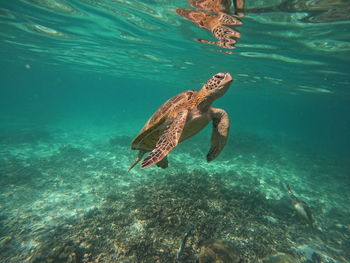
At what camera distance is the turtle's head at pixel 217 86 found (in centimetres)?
416

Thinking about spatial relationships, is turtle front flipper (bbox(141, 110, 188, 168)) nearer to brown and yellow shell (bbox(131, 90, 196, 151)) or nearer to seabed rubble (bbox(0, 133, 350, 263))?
brown and yellow shell (bbox(131, 90, 196, 151))

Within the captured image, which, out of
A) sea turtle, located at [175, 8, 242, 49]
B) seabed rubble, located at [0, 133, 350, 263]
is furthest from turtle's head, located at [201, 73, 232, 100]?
sea turtle, located at [175, 8, 242, 49]

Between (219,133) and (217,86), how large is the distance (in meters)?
1.40

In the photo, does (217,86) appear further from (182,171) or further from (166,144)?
(182,171)

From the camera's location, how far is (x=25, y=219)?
284 inches

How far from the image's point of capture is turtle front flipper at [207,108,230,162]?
5.00 metres

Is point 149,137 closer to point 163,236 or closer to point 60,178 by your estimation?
point 163,236

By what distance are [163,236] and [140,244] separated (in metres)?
0.70

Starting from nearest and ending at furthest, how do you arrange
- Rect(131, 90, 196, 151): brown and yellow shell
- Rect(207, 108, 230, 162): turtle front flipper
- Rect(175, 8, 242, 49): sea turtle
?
Rect(131, 90, 196, 151): brown and yellow shell
Rect(207, 108, 230, 162): turtle front flipper
Rect(175, 8, 242, 49): sea turtle

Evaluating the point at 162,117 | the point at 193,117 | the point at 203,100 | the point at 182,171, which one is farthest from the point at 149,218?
the point at 182,171

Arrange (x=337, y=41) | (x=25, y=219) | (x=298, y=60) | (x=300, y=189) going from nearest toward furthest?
(x=25, y=219), (x=337, y=41), (x=300, y=189), (x=298, y=60)

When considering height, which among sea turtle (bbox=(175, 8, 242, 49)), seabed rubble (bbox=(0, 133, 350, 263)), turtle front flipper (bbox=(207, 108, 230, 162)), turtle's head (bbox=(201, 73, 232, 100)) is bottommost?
seabed rubble (bbox=(0, 133, 350, 263))

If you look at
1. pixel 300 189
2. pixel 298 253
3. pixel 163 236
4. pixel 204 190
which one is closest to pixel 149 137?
pixel 163 236

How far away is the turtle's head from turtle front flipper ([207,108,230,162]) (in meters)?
0.78
